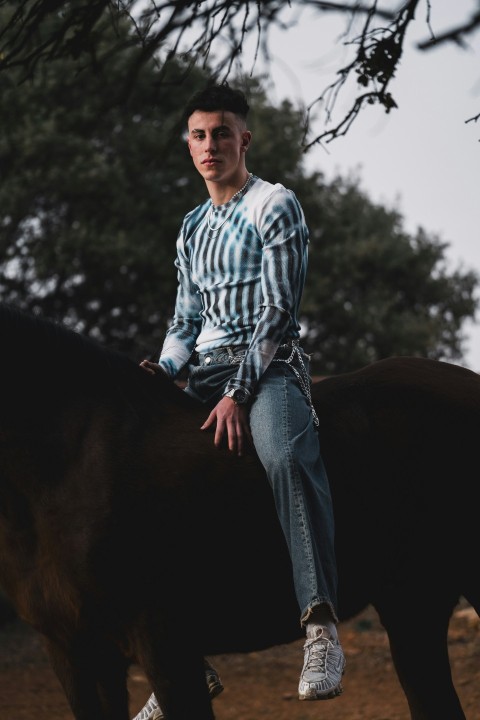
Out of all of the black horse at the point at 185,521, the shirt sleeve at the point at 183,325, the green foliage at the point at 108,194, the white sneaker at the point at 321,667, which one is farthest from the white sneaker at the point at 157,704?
the green foliage at the point at 108,194

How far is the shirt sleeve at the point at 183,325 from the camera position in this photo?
3.80 m

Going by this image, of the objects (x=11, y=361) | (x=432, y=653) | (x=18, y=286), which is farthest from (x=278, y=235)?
(x=18, y=286)

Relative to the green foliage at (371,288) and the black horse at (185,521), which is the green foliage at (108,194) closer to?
the green foliage at (371,288)

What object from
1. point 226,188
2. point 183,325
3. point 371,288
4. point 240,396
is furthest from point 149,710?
point 371,288

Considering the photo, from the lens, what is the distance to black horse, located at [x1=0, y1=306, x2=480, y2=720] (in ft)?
10.3

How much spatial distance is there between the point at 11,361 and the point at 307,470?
3.98 feet

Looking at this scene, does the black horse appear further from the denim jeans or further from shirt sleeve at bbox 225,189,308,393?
shirt sleeve at bbox 225,189,308,393

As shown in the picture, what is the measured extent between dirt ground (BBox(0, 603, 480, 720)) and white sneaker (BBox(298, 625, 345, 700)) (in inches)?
148

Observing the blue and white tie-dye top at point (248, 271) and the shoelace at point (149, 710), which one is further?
the shoelace at point (149, 710)

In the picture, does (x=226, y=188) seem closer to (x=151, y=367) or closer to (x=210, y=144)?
(x=210, y=144)

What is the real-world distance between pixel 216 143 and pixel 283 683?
6013 millimetres

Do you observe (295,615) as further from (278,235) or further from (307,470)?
(278,235)

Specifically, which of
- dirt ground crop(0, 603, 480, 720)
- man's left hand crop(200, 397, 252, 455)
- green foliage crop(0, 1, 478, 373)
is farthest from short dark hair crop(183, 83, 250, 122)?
green foliage crop(0, 1, 478, 373)

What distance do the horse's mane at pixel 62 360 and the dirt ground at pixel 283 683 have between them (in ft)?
13.8
